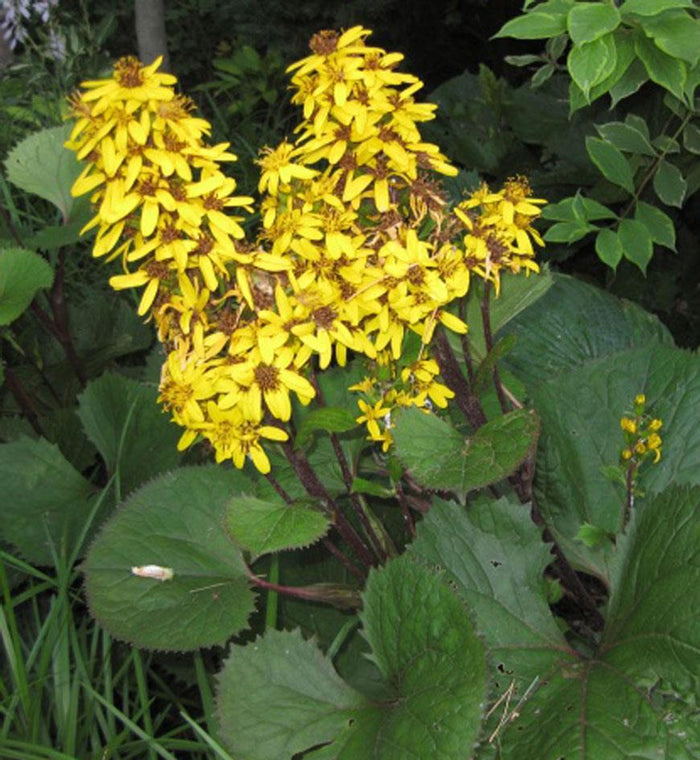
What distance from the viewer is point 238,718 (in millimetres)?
1447

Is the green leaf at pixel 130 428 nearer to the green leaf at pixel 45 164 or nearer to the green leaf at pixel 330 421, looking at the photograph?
the green leaf at pixel 45 164

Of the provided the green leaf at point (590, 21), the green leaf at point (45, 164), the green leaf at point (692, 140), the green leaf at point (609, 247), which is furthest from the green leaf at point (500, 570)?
the green leaf at point (45, 164)

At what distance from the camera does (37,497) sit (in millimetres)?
2035

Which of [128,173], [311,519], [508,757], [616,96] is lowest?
[508,757]

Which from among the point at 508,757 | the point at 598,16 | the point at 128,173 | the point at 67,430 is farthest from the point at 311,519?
the point at 67,430

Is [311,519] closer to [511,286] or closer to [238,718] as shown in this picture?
[238,718]

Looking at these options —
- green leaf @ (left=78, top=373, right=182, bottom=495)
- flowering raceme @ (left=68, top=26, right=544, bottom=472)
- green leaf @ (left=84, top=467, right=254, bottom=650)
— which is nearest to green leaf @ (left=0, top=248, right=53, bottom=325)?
green leaf @ (left=78, top=373, right=182, bottom=495)

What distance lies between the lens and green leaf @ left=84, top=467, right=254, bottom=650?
1560 millimetres

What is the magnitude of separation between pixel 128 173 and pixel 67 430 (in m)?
1.10

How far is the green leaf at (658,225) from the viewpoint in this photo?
1984mm

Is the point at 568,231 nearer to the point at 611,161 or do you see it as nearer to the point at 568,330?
the point at 611,161

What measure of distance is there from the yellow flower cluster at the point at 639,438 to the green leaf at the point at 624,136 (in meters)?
0.66

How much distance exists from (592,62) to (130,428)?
1.09 metres

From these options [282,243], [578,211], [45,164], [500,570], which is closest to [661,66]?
[578,211]
